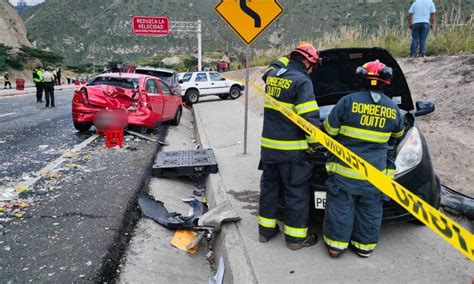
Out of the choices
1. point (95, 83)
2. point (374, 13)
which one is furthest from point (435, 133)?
point (374, 13)

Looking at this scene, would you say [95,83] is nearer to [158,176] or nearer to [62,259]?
[158,176]

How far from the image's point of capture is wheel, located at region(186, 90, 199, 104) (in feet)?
65.5

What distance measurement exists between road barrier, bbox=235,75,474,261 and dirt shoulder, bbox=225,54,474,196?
3024 millimetres

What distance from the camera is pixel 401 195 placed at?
105 inches

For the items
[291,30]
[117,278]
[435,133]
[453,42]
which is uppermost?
[291,30]

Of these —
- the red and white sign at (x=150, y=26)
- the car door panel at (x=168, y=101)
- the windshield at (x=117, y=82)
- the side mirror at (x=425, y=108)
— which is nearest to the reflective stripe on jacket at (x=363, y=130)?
the side mirror at (x=425, y=108)

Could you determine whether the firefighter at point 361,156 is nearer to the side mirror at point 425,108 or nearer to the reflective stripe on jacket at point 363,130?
the reflective stripe on jacket at point 363,130

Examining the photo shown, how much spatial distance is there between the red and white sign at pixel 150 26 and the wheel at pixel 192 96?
73.0 ft

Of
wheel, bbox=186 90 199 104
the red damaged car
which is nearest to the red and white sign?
wheel, bbox=186 90 199 104

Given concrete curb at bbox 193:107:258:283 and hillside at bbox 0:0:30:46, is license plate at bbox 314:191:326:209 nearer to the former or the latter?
concrete curb at bbox 193:107:258:283

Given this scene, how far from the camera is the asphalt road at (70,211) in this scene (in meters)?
3.51

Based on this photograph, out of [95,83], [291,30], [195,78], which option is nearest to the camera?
[95,83]

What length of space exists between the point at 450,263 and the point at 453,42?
356 inches

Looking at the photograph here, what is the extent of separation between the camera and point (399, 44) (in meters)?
12.8
